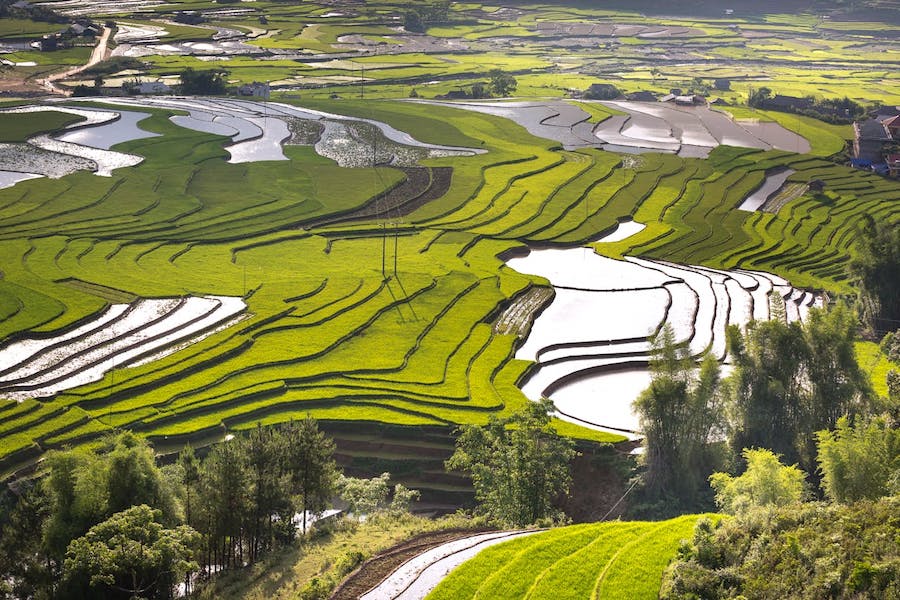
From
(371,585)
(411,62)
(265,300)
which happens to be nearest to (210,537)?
(371,585)

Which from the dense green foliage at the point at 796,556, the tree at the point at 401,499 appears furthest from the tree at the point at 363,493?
the dense green foliage at the point at 796,556

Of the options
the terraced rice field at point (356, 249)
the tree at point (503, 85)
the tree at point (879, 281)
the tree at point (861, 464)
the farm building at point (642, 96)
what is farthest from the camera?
the farm building at point (642, 96)

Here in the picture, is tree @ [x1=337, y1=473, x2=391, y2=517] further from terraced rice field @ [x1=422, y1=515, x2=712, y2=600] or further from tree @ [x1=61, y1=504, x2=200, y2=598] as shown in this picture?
tree @ [x1=61, y1=504, x2=200, y2=598]

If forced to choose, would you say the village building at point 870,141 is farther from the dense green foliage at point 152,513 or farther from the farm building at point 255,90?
the dense green foliage at point 152,513

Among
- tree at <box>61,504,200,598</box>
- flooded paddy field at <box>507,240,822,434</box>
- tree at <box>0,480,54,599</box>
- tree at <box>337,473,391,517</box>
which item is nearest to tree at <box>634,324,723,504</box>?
flooded paddy field at <box>507,240,822,434</box>

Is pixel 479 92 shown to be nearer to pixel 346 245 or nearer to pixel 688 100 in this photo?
pixel 688 100

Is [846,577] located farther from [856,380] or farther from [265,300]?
[265,300]
